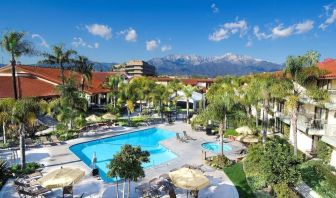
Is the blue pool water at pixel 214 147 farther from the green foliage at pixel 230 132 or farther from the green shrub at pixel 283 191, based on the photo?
the green shrub at pixel 283 191

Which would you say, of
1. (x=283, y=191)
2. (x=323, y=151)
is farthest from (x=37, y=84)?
(x=283, y=191)

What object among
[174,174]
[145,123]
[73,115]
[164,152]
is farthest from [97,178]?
[145,123]

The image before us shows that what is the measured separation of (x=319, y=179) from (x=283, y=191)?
4444mm

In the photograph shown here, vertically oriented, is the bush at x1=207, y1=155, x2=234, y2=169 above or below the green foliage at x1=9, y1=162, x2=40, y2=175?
below

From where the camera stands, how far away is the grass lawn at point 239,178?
17409mm

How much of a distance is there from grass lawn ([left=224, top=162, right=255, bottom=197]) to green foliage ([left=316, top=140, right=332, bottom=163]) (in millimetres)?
6925

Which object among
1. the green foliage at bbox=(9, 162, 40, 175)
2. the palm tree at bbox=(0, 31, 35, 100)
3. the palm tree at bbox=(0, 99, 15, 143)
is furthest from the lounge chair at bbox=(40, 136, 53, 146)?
the palm tree at bbox=(0, 31, 35, 100)

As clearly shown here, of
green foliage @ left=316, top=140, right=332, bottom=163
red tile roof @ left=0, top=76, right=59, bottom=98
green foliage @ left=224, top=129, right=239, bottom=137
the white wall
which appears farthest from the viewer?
red tile roof @ left=0, top=76, right=59, bottom=98

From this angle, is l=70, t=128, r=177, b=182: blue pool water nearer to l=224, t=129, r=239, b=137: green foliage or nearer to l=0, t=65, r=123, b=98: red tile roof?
l=224, t=129, r=239, b=137: green foliage

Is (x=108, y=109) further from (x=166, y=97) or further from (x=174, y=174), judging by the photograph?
(x=174, y=174)

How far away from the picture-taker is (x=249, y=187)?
18.0 meters

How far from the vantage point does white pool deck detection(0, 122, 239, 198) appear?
674 inches

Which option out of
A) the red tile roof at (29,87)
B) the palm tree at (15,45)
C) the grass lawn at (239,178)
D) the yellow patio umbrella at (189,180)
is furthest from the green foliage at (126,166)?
the red tile roof at (29,87)

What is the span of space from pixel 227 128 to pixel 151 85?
53.4 ft
